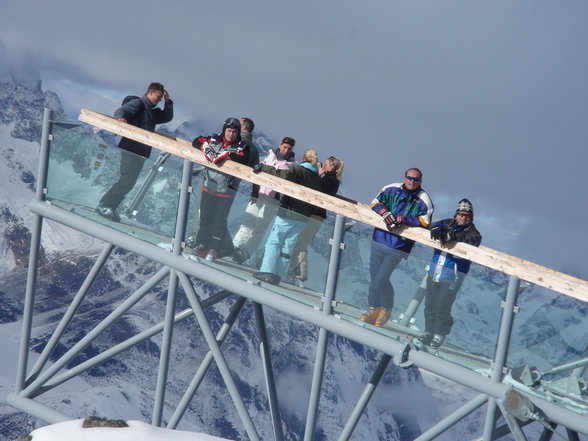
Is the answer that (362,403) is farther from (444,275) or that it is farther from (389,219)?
(389,219)

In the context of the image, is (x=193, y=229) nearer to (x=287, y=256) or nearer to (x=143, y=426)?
(x=287, y=256)

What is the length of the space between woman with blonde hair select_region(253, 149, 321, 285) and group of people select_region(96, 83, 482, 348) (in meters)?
0.01

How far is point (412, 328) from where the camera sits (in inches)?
385

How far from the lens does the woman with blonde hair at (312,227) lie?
398 inches

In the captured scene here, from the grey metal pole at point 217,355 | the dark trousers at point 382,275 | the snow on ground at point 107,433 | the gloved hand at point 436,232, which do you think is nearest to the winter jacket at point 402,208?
the dark trousers at point 382,275

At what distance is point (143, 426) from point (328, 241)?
12.8ft

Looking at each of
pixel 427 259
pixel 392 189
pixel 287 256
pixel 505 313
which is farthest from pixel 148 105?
pixel 505 313

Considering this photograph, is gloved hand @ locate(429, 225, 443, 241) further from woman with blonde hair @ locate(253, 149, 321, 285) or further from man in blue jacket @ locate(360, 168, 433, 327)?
woman with blonde hair @ locate(253, 149, 321, 285)

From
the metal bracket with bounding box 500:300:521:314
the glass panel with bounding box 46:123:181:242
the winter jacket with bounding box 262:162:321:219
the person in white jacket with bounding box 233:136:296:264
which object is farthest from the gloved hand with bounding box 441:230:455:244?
the glass panel with bounding box 46:123:181:242

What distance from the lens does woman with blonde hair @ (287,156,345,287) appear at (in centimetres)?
1012

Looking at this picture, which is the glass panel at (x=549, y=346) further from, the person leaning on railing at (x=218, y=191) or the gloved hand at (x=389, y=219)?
the person leaning on railing at (x=218, y=191)

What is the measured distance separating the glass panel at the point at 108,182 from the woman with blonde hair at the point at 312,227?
82.7 inches

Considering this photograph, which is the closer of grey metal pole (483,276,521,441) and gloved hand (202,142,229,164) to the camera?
grey metal pole (483,276,521,441)

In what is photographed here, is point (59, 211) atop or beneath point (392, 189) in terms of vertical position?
beneath
